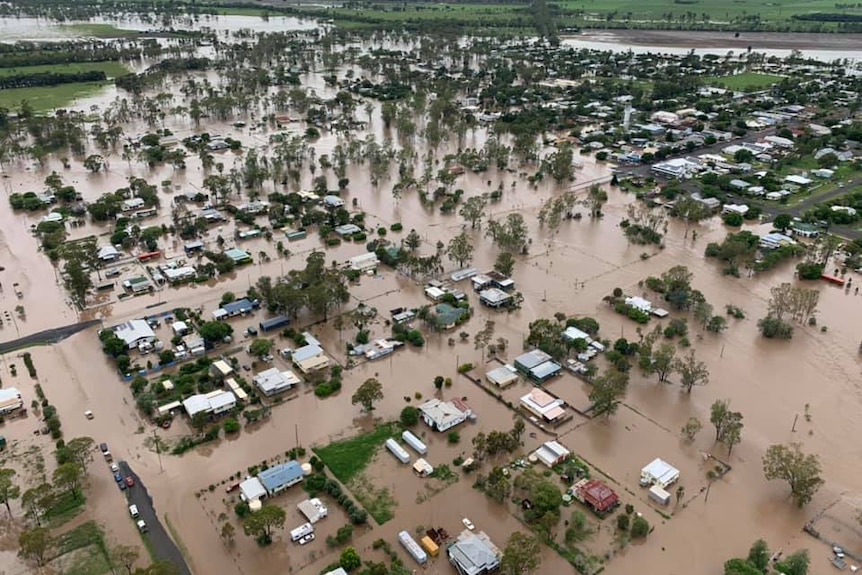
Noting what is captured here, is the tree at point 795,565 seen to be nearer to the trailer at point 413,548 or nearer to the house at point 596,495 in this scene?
the house at point 596,495

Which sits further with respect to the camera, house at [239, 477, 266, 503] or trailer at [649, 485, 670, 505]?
trailer at [649, 485, 670, 505]

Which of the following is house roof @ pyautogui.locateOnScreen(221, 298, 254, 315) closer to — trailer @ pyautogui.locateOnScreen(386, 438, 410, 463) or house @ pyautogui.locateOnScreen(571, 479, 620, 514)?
trailer @ pyautogui.locateOnScreen(386, 438, 410, 463)

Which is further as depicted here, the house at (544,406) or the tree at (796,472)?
the house at (544,406)

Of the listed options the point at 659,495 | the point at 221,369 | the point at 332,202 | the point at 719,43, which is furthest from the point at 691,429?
the point at 719,43

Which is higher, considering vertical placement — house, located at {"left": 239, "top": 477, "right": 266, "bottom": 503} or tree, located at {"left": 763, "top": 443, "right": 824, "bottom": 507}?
tree, located at {"left": 763, "top": 443, "right": 824, "bottom": 507}

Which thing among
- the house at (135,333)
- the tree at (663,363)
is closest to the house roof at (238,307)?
the house at (135,333)

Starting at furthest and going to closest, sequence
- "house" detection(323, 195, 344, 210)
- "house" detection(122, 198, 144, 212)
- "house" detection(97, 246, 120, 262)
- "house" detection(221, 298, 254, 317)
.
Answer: "house" detection(323, 195, 344, 210), "house" detection(122, 198, 144, 212), "house" detection(97, 246, 120, 262), "house" detection(221, 298, 254, 317)

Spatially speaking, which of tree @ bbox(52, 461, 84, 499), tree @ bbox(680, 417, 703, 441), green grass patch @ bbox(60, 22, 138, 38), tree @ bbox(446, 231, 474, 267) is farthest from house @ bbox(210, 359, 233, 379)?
green grass patch @ bbox(60, 22, 138, 38)
